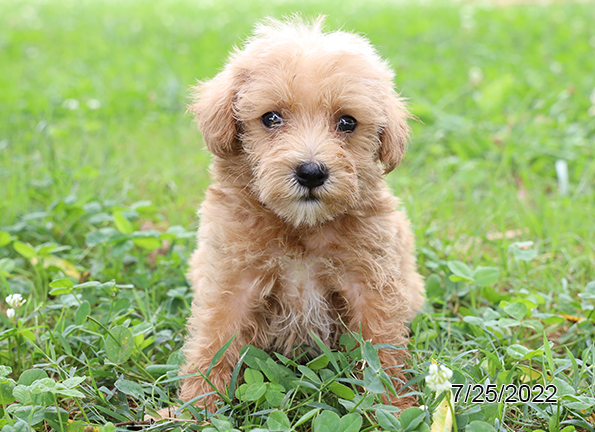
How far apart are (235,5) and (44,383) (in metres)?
17.3

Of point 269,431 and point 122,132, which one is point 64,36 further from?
point 269,431

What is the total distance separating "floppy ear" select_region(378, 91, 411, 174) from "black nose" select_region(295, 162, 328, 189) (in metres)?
0.51

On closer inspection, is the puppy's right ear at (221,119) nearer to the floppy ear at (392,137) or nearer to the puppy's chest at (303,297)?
the puppy's chest at (303,297)

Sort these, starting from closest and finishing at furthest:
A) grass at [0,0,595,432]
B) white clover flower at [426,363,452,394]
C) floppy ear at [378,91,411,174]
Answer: white clover flower at [426,363,452,394], grass at [0,0,595,432], floppy ear at [378,91,411,174]

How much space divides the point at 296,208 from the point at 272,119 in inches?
19.6

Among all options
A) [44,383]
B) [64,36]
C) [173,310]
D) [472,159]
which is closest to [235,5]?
[64,36]

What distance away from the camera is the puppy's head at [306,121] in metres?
2.50

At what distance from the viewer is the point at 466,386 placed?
2547 mm

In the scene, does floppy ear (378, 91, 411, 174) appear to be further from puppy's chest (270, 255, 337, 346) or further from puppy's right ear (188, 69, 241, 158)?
puppy's right ear (188, 69, 241, 158)

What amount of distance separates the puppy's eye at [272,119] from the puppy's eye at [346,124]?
303mm

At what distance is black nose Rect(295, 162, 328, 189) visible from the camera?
246cm

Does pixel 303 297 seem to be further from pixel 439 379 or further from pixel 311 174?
pixel 439 379

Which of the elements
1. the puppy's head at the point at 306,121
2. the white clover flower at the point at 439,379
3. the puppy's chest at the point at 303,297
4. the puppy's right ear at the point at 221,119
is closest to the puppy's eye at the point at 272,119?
the puppy's head at the point at 306,121

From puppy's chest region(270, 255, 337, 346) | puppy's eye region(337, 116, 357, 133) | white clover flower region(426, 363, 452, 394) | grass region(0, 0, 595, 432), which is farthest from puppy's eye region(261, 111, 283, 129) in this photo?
white clover flower region(426, 363, 452, 394)
